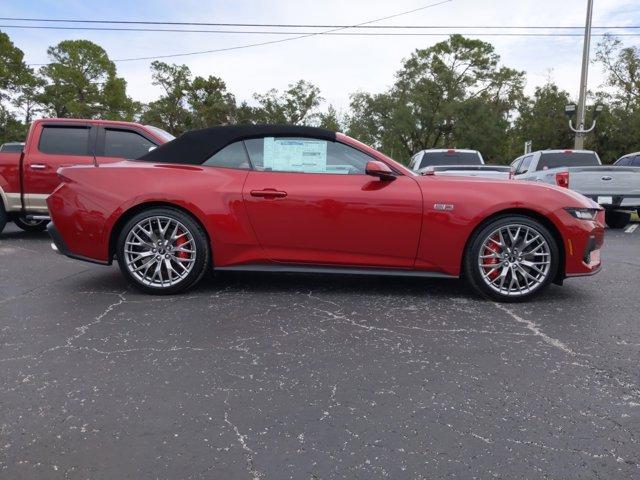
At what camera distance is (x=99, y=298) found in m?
4.41

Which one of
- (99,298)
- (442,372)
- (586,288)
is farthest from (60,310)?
(586,288)

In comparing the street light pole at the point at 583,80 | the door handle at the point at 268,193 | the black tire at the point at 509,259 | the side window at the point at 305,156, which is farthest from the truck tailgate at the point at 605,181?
the street light pole at the point at 583,80

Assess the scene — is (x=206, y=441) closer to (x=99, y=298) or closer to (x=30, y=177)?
(x=99, y=298)

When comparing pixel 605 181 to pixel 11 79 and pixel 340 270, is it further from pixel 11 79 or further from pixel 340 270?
pixel 11 79

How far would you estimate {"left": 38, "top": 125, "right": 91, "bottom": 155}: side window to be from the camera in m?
7.81

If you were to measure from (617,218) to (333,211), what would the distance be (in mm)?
8709

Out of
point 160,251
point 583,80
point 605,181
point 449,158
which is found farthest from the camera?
point 583,80

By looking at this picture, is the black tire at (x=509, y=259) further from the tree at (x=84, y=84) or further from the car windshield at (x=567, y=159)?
the tree at (x=84, y=84)

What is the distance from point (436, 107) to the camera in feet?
129

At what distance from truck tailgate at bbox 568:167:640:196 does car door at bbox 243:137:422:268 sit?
666cm

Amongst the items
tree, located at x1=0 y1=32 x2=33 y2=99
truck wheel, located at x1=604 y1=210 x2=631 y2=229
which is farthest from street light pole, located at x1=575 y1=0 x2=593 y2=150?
tree, located at x1=0 y1=32 x2=33 y2=99

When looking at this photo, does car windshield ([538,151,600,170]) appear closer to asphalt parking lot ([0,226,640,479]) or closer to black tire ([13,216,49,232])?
asphalt parking lot ([0,226,640,479])

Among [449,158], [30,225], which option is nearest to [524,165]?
[449,158]

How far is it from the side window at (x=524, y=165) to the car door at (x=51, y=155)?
10.2 metres
